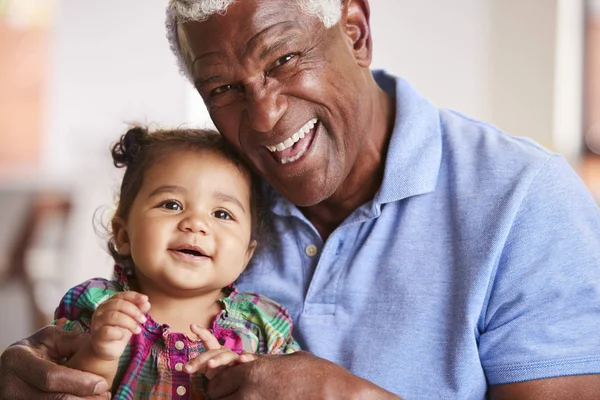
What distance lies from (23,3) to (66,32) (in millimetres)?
848

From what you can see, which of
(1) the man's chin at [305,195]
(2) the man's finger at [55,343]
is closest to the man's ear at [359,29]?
(1) the man's chin at [305,195]

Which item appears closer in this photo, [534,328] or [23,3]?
[534,328]

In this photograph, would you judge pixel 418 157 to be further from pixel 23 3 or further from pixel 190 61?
pixel 23 3

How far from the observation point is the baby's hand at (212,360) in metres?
1.47

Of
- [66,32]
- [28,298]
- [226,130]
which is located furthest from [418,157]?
[66,32]

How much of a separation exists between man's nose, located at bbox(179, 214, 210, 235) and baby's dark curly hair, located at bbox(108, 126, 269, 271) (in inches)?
7.8

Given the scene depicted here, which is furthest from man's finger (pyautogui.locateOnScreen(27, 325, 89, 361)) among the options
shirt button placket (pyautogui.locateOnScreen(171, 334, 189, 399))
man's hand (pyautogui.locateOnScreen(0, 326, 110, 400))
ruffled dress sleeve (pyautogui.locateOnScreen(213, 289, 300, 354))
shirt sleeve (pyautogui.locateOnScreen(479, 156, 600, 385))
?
shirt sleeve (pyautogui.locateOnScreen(479, 156, 600, 385))

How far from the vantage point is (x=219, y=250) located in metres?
1.76

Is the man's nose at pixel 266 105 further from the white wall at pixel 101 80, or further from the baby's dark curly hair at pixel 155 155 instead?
the white wall at pixel 101 80

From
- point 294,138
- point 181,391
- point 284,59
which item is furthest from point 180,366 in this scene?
point 284,59

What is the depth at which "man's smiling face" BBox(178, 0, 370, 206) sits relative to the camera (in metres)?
1.68

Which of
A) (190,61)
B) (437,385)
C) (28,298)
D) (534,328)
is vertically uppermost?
(190,61)

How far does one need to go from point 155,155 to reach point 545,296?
93 centimetres

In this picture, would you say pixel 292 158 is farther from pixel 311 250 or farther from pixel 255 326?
pixel 255 326
